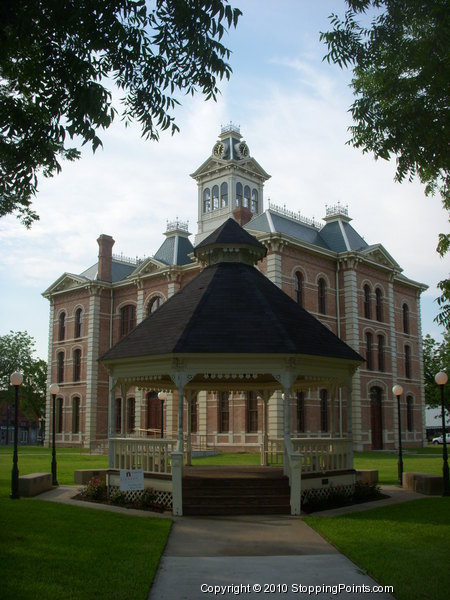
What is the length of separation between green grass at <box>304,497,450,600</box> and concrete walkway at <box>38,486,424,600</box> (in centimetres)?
26

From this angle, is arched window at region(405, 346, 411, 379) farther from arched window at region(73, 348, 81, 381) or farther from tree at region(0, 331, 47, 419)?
tree at region(0, 331, 47, 419)

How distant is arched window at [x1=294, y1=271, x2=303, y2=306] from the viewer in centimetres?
3828

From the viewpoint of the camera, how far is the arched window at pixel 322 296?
1587 inches

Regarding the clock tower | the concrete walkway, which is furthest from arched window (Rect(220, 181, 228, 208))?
the concrete walkway

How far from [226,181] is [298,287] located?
41.1 ft

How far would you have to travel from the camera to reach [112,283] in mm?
49156

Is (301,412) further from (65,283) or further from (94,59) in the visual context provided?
(94,59)

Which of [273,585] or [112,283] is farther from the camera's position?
[112,283]

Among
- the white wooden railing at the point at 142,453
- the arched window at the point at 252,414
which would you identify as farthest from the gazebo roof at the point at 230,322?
the arched window at the point at 252,414

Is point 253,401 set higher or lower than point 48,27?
lower

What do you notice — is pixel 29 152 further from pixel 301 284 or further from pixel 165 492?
pixel 301 284

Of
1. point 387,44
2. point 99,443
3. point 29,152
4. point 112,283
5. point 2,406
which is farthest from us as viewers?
point 2,406

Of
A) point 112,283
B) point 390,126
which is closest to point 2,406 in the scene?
point 112,283

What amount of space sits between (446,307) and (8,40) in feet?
30.0
